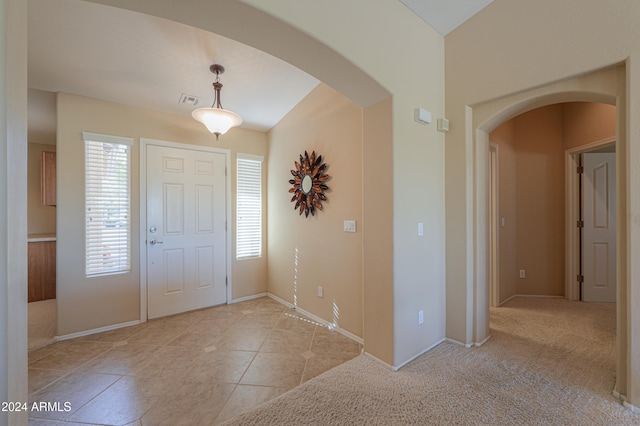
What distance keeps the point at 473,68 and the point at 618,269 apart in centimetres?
190

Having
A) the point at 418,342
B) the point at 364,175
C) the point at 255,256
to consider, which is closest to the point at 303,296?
the point at 255,256

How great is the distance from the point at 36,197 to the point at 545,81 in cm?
725

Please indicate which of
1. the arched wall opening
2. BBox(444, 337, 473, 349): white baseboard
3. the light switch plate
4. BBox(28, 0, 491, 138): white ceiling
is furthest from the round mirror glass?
BBox(444, 337, 473, 349): white baseboard

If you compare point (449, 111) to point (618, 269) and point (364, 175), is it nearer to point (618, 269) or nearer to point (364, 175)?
point (364, 175)

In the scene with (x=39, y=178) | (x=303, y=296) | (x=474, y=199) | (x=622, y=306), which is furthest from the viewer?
(x=39, y=178)

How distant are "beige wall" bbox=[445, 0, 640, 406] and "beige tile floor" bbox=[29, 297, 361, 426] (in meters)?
1.53

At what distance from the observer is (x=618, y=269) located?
1743 mm

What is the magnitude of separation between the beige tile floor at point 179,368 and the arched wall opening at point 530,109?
4.51 ft

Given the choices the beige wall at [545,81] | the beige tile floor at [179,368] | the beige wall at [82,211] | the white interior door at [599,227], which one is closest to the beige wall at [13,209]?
the beige tile floor at [179,368]

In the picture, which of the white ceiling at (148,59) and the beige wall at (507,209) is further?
the beige wall at (507,209)

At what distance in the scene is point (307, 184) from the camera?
10.6 ft

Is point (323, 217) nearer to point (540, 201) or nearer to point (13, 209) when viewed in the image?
point (13, 209)

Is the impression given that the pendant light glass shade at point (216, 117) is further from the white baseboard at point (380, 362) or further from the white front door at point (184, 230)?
the white baseboard at point (380, 362)

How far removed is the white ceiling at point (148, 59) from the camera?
6.18 ft
